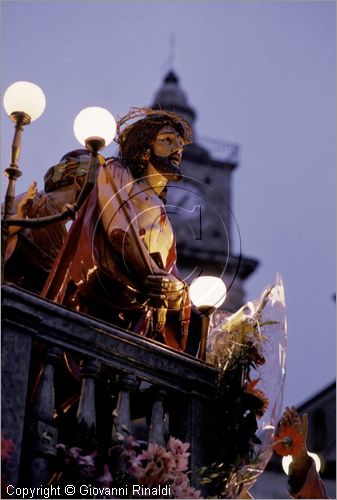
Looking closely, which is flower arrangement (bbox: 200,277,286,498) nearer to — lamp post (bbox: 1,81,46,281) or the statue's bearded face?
the statue's bearded face

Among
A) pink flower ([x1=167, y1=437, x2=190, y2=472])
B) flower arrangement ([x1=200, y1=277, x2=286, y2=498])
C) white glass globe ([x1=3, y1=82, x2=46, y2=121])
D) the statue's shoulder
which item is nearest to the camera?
pink flower ([x1=167, y1=437, x2=190, y2=472])

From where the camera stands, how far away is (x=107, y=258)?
471 inches

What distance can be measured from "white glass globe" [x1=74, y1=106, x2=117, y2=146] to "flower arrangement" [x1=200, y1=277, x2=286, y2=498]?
1959mm

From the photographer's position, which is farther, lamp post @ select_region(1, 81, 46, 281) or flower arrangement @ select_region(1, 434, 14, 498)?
lamp post @ select_region(1, 81, 46, 281)

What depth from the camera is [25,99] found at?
→ 11.8 metres

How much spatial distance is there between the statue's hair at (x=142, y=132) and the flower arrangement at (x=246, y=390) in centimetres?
189

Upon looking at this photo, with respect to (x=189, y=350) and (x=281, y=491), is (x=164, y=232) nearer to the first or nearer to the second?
(x=189, y=350)

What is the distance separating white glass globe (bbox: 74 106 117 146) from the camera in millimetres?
11258

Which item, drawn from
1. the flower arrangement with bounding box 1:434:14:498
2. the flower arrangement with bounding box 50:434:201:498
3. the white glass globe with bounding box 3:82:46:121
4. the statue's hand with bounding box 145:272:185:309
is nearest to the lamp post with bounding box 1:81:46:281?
the white glass globe with bounding box 3:82:46:121

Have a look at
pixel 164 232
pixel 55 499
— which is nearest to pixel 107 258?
pixel 164 232

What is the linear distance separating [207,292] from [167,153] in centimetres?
173

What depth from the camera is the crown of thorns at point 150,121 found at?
43.0 ft

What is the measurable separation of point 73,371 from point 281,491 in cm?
2757

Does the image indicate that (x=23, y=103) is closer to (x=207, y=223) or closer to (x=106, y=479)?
(x=106, y=479)
